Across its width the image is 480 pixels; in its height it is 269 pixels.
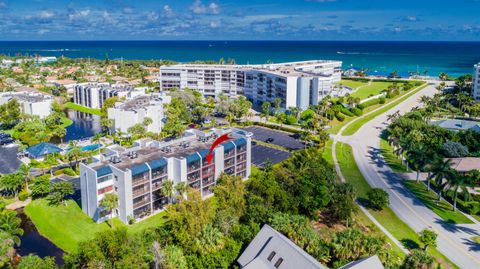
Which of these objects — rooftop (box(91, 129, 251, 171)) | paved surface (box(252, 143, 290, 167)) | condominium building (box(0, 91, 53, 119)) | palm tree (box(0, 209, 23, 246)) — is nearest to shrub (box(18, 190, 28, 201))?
palm tree (box(0, 209, 23, 246))

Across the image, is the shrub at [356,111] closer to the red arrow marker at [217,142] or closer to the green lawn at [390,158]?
the green lawn at [390,158]

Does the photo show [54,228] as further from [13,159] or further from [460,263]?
[460,263]

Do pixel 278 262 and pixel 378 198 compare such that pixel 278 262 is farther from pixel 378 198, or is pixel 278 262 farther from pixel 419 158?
pixel 419 158

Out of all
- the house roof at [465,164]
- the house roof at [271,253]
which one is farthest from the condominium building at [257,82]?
the house roof at [271,253]

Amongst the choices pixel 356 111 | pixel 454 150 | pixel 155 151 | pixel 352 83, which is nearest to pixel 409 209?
pixel 454 150

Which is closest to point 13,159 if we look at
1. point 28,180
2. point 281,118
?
point 28,180

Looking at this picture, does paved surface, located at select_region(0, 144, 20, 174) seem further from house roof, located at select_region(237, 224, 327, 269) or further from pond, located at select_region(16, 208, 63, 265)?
house roof, located at select_region(237, 224, 327, 269)
